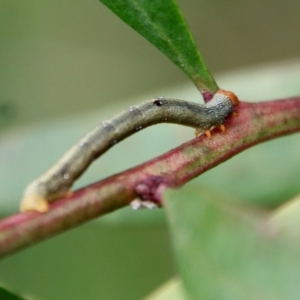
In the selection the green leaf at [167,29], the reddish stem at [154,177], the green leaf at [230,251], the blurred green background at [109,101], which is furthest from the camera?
the blurred green background at [109,101]

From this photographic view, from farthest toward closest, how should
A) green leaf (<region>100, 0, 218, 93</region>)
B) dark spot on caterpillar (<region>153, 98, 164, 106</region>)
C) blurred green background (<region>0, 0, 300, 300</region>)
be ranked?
blurred green background (<region>0, 0, 300, 300</region>) → dark spot on caterpillar (<region>153, 98, 164, 106</region>) → green leaf (<region>100, 0, 218, 93</region>)

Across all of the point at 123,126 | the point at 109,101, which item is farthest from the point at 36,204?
the point at 109,101

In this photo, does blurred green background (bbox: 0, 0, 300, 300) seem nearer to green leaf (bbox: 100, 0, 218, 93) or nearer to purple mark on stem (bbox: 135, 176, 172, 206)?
purple mark on stem (bbox: 135, 176, 172, 206)

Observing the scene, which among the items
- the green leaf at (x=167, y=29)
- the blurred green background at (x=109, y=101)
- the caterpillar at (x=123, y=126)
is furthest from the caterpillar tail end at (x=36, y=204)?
the green leaf at (x=167, y=29)

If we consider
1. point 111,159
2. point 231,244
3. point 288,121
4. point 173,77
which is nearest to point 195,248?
point 231,244

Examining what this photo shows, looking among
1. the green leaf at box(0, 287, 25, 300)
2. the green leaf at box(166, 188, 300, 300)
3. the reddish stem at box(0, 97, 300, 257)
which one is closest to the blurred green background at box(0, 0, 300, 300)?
the green leaf at box(0, 287, 25, 300)

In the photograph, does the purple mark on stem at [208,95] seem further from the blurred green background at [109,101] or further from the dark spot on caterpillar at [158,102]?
the blurred green background at [109,101]

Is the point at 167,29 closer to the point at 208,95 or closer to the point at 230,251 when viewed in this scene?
the point at 208,95
